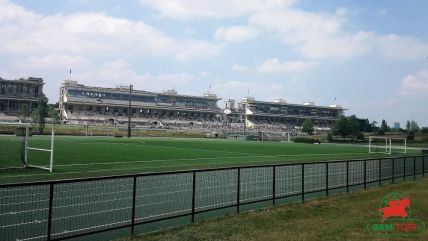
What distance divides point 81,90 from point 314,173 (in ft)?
457

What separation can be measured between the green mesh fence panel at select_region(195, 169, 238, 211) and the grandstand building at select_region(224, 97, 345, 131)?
6207 inches

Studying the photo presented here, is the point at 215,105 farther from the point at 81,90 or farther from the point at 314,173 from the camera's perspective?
the point at 314,173

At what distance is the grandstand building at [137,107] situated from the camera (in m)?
138

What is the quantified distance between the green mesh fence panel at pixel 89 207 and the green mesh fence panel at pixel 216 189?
182cm

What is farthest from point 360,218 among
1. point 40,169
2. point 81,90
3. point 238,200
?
point 81,90

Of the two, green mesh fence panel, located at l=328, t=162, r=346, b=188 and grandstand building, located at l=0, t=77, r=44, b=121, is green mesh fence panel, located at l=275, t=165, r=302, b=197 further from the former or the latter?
grandstand building, located at l=0, t=77, r=44, b=121

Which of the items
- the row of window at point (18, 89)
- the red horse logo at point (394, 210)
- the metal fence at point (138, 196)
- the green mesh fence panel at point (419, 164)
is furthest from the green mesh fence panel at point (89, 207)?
the row of window at point (18, 89)

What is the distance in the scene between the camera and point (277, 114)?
182375 mm

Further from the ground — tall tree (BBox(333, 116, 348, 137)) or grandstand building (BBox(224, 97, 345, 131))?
grandstand building (BBox(224, 97, 345, 131))

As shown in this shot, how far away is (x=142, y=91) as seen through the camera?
537 ft

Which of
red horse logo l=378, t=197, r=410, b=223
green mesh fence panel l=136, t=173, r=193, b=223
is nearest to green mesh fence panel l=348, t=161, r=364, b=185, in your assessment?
red horse logo l=378, t=197, r=410, b=223

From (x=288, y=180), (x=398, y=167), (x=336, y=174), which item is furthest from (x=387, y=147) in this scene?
(x=288, y=180)

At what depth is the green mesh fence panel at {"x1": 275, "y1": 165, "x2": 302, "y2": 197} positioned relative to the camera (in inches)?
462

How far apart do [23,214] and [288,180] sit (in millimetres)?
7077
